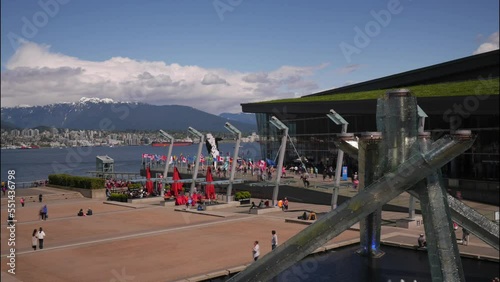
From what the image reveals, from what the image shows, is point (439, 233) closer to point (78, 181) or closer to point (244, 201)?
point (244, 201)

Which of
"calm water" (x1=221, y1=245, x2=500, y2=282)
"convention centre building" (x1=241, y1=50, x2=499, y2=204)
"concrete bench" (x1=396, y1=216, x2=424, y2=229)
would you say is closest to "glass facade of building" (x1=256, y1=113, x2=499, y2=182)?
"convention centre building" (x1=241, y1=50, x2=499, y2=204)

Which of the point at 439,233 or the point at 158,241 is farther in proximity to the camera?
the point at 158,241

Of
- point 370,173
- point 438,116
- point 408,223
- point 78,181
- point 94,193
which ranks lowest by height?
point 94,193

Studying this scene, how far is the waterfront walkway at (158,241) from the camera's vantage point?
21.2m

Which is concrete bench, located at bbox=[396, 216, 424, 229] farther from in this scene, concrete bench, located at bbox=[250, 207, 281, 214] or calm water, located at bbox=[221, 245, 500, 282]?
concrete bench, located at bbox=[250, 207, 281, 214]

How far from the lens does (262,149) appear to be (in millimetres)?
73438

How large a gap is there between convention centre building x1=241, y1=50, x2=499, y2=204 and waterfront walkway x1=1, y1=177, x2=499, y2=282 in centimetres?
671

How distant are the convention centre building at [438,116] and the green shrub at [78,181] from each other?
21037 millimetres

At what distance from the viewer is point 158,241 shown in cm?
2753

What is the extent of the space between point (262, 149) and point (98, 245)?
Answer: 4769 centimetres

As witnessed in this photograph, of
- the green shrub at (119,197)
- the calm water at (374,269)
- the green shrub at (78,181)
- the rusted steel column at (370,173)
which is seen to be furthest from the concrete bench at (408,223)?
the green shrub at (78,181)

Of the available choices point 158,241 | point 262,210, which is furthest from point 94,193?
point 158,241

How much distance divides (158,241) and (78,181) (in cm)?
2940

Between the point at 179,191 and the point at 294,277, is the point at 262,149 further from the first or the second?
the point at 294,277
